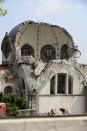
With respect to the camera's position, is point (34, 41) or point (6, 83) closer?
point (6, 83)

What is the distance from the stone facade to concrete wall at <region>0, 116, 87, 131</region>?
23.6 m

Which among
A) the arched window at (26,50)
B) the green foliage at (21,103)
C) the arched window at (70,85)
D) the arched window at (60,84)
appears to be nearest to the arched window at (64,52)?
the arched window at (26,50)

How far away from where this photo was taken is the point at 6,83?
29.2m

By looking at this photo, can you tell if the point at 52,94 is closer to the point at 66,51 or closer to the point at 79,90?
the point at 79,90

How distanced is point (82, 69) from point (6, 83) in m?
7.19

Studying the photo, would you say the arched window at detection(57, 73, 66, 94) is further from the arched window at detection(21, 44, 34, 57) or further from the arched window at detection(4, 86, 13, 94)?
the arched window at detection(21, 44, 34, 57)

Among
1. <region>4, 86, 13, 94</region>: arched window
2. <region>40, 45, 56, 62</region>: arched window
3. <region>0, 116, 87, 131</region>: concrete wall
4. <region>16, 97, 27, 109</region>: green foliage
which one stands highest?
<region>40, 45, 56, 62</region>: arched window

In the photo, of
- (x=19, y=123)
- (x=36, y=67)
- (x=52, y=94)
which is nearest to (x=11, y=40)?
(x=36, y=67)

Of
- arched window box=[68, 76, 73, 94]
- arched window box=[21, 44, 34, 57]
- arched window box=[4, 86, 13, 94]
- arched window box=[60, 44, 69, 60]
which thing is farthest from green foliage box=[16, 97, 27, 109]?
arched window box=[60, 44, 69, 60]

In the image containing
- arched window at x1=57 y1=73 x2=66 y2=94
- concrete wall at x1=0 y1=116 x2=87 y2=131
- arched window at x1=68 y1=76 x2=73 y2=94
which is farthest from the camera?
arched window at x1=68 y1=76 x2=73 y2=94

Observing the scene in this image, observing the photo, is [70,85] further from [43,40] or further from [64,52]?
[43,40]

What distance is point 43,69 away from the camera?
95.3 feet

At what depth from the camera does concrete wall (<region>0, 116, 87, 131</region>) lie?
11.6ft

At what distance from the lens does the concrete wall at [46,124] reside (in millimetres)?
3538
